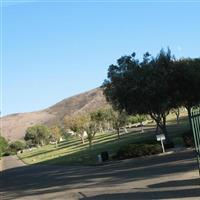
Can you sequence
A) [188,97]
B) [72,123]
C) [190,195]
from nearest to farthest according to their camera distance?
[190,195], [188,97], [72,123]

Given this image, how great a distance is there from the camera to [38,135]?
18638 cm

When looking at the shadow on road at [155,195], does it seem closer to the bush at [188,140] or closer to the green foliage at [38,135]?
the bush at [188,140]

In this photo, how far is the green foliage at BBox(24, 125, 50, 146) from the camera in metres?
181

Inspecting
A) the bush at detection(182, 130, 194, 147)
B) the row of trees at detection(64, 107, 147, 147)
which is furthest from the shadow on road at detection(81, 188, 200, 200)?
the row of trees at detection(64, 107, 147, 147)

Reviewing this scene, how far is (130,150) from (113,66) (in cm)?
778

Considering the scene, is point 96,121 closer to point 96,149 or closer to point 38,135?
point 96,149

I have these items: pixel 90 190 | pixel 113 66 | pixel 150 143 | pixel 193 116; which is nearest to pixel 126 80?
pixel 113 66

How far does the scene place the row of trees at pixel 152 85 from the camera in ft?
137

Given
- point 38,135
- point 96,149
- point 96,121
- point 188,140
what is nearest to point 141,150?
point 188,140

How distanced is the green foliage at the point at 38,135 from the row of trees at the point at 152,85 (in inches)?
5355

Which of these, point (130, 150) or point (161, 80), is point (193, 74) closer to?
point (161, 80)

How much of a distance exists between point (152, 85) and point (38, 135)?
14724cm

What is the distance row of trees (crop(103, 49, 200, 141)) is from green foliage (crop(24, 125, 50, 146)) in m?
136

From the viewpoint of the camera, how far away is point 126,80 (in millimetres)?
42594
